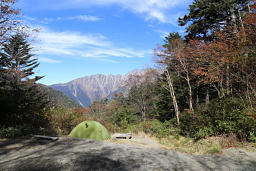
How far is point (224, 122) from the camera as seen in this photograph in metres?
6.60

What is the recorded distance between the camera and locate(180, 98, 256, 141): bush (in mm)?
5954

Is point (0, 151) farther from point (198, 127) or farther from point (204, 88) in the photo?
point (204, 88)

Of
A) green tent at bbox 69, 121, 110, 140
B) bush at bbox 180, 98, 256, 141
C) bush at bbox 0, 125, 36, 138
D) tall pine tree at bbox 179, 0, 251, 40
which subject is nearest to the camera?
bush at bbox 180, 98, 256, 141

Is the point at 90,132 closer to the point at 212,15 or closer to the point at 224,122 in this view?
the point at 224,122

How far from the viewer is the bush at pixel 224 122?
595 centimetres

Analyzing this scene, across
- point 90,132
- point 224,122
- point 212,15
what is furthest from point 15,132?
point 212,15

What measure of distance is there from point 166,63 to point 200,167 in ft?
39.1

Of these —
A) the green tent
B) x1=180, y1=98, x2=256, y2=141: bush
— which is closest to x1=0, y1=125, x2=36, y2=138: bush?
the green tent

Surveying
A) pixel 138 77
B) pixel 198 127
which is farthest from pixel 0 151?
pixel 138 77

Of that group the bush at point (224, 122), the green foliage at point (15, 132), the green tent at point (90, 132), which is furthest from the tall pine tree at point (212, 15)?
the green foliage at point (15, 132)

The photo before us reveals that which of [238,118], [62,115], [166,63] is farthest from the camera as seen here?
[166,63]

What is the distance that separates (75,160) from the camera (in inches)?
141

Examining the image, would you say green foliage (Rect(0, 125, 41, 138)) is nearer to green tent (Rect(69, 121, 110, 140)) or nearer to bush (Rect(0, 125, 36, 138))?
bush (Rect(0, 125, 36, 138))

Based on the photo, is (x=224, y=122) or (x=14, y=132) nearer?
(x=224, y=122)
